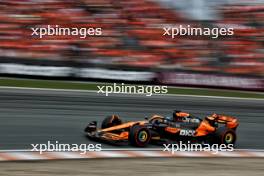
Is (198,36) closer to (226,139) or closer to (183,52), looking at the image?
(183,52)

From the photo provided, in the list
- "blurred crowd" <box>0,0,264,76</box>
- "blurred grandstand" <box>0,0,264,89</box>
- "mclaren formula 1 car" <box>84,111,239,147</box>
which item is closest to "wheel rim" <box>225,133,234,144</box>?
"mclaren formula 1 car" <box>84,111,239,147</box>

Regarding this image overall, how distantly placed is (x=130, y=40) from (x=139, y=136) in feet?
33.6

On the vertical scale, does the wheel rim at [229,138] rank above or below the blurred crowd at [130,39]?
below

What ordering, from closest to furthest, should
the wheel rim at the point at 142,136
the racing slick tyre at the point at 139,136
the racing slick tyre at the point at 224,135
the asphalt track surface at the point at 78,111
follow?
the racing slick tyre at the point at 139,136 < the wheel rim at the point at 142,136 < the racing slick tyre at the point at 224,135 < the asphalt track surface at the point at 78,111

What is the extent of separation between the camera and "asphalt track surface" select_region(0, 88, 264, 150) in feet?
33.1

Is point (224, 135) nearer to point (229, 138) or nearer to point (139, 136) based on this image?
point (229, 138)

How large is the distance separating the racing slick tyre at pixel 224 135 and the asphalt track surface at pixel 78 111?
714 millimetres

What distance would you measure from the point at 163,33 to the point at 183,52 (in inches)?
46.6

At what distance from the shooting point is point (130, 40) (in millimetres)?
19266

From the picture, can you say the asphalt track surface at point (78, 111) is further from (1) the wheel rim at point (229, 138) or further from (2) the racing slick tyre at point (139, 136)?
(1) the wheel rim at point (229, 138)

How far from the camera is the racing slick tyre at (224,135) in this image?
970 cm

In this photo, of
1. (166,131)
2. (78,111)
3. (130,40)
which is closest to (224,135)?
(166,131)

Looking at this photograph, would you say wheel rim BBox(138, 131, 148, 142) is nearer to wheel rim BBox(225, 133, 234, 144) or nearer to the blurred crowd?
wheel rim BBox(225, 133, 234, 144)

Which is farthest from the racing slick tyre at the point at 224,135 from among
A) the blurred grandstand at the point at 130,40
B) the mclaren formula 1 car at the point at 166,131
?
the blurred grandstand at the point at 130,40
